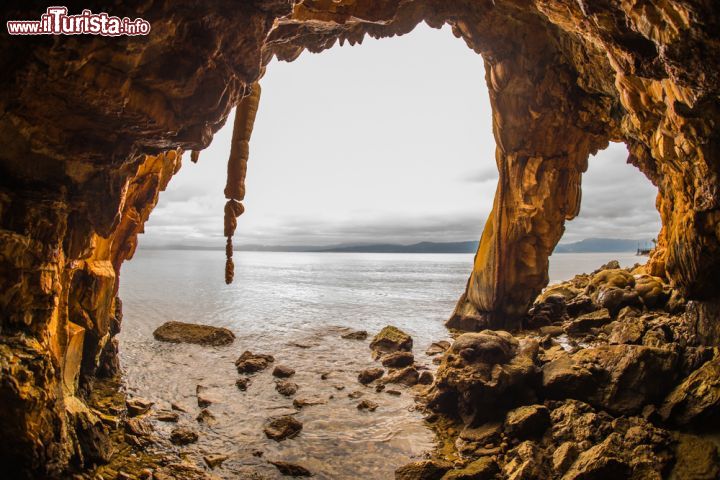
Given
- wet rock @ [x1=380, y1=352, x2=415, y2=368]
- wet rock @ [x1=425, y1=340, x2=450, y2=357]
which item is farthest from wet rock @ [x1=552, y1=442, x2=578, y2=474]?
wet rock @ [x1=425, y1=340, x2=450, y2=357]

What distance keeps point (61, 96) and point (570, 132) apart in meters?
19.2

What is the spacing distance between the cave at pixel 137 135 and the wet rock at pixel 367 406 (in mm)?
1887

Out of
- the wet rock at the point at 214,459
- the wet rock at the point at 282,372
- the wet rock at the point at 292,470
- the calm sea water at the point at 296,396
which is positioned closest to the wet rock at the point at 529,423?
the calm sea water at the point at 296,396

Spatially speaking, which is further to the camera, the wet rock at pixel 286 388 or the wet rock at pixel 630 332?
the wet rock at pixel 630 332

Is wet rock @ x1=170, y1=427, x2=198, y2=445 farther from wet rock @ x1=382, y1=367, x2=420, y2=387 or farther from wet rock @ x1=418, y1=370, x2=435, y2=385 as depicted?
wet rock @ x1=418, y1=370, x2=435, y2=385

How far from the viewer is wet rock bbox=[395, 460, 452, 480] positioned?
819cm

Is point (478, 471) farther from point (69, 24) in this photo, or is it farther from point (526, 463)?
point (69, 24)

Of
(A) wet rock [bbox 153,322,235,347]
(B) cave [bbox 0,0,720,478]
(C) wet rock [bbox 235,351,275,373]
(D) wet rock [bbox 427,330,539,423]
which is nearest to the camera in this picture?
(B) cave [bbox 0,0,720,478]

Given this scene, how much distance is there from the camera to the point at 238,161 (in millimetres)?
12367

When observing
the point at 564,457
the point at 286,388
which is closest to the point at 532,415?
the point at 564,457

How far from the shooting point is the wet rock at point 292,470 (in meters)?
8.58

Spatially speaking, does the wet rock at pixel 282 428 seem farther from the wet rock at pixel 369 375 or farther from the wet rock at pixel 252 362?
the wet rock at pixel 252 362

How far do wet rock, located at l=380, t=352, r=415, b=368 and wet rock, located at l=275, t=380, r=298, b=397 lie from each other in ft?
14.0

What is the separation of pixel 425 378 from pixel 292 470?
688 centimetres
